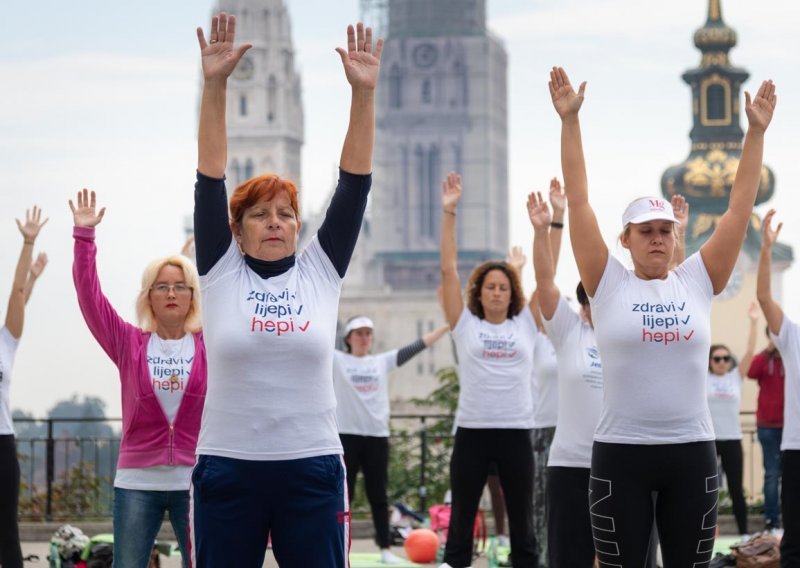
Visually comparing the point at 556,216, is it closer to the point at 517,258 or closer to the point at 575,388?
the point at 575,388

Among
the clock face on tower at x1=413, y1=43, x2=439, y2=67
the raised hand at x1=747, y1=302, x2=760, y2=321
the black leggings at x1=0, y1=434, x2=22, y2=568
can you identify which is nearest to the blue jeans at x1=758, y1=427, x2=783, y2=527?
the raised hand at x1=747, y1=302, x2=760, y2=321

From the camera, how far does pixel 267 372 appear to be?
5062mm

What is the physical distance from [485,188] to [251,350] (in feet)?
493

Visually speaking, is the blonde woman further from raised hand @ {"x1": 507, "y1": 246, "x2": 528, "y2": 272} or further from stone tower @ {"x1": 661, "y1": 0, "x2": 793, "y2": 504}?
stone tower @ {"x1": 661, "y1": 0, "x2": 793, "y2": 504}

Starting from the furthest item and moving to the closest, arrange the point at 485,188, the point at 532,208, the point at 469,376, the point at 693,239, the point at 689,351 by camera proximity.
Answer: the point at 485,188, the point at 693,239, the point at 469,376, the point at 532,208, the point at 689,351

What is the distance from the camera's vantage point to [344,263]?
210 inches

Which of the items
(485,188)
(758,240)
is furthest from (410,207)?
(758,240)

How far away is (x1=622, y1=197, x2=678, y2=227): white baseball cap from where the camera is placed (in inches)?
243

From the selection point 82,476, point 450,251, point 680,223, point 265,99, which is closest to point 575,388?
point 680,223

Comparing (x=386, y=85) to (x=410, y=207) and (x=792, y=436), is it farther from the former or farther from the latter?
(x=792, y=436)

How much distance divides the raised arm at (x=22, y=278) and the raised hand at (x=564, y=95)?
12.3 ft

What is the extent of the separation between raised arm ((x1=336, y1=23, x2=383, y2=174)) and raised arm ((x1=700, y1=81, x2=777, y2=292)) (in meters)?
1.54

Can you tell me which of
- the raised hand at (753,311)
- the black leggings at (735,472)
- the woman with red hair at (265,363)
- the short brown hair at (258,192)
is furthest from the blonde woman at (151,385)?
the black leggings at (735,472)

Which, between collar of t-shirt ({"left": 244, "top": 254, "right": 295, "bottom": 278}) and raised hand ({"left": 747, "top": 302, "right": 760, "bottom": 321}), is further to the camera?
raised hand ({"left": 747, "top": 302, "right": 760, "bottom": 321})
